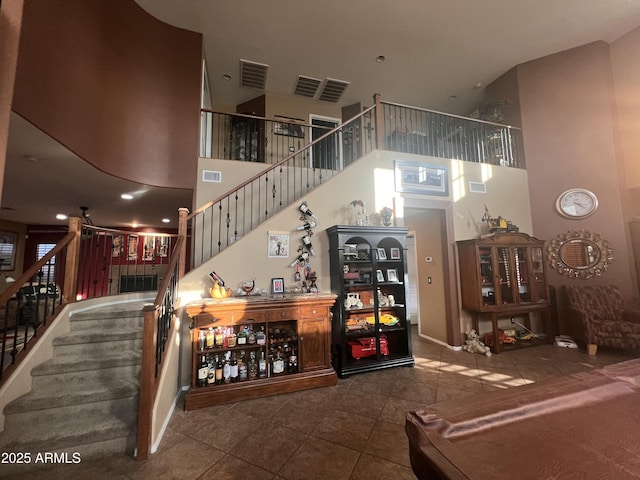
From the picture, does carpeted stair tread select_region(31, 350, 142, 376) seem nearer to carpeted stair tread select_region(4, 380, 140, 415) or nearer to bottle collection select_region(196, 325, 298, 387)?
carpeted stair tread select_region(4, 380, 140, 415)

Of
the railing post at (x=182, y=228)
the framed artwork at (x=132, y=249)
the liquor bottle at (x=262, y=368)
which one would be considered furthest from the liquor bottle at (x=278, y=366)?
the framed artwork at (x=132, y=249)

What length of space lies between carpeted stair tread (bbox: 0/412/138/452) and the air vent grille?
315 centimetres

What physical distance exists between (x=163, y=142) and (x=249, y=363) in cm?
351

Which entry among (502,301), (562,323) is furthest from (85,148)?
(562,323)

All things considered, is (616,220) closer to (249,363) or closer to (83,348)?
(249,363)

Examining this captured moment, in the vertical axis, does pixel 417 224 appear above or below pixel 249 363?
above

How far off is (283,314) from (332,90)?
18.3ft

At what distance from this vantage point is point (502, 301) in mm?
4527

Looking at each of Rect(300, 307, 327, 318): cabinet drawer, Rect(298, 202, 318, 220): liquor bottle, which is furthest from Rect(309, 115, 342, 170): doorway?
Rect(300, 307, 327, 318): cabinet drawer

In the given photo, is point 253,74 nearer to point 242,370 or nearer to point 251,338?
point 251,338

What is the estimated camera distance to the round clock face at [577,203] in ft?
15.9

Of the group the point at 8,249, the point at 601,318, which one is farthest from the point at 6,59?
the point at 8,249

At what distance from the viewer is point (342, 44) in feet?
16.6

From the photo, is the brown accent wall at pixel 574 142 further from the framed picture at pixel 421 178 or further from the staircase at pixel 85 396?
the staircase at pixel 85 396
